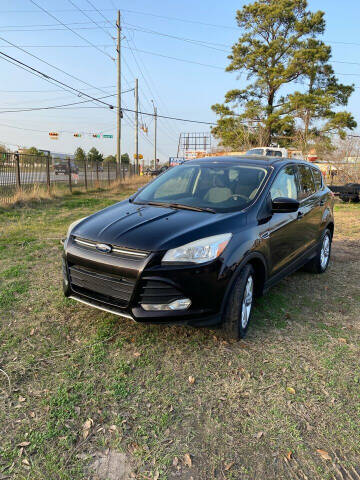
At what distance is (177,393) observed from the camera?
2453 millimetres

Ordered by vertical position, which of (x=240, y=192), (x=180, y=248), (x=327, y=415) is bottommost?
(x=327, y=415)

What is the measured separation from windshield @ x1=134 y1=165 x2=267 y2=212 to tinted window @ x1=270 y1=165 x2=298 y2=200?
0.54ft

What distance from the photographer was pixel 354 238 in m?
7.75

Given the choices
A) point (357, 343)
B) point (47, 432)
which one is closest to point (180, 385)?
point (47, 432)

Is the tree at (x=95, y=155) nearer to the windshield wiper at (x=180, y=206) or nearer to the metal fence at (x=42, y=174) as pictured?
the metal fence at (x=42, y=174)

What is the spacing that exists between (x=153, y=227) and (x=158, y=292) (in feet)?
1.88

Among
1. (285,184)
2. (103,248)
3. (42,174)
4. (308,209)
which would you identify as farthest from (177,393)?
(42,174)

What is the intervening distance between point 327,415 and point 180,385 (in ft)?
3.32

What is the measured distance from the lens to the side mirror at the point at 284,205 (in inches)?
131

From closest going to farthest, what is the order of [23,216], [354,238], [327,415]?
[327,415] → [354,238] → [23,216]

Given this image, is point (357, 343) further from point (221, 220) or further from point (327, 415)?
point (221, 220)

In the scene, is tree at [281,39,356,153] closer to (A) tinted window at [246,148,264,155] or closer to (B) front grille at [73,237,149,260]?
(A) tinted window at [246,148,264,155]

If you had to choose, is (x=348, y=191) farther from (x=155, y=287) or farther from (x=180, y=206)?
(x=155, y=287)

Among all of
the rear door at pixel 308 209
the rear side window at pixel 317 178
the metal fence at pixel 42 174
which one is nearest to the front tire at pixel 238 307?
the rear door at pixel 308 209
